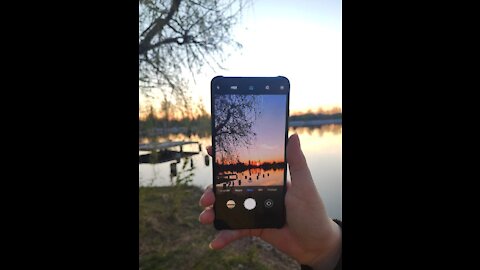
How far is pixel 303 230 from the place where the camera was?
74cm

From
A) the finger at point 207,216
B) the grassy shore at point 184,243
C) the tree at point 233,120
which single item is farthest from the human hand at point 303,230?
the grassy shore at point 184,243

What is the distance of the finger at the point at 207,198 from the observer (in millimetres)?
703

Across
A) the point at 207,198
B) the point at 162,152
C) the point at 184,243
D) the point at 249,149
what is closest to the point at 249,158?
the point at 249,149

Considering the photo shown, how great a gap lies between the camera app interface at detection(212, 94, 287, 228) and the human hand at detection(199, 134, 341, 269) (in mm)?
23

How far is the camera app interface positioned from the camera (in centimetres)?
68

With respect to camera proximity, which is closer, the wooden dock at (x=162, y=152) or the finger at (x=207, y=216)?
the finger at (x=207, y=216)

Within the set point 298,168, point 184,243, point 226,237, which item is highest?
point 298,168

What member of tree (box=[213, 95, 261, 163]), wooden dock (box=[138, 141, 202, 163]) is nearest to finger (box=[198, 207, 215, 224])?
tree (box=[213, 95, 261, 163])

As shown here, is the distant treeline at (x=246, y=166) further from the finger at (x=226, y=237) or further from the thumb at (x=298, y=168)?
the finger at (x=226, y=237)

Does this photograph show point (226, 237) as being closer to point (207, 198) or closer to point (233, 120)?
point (207, 198)

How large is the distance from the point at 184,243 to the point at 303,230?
40.7 inches
